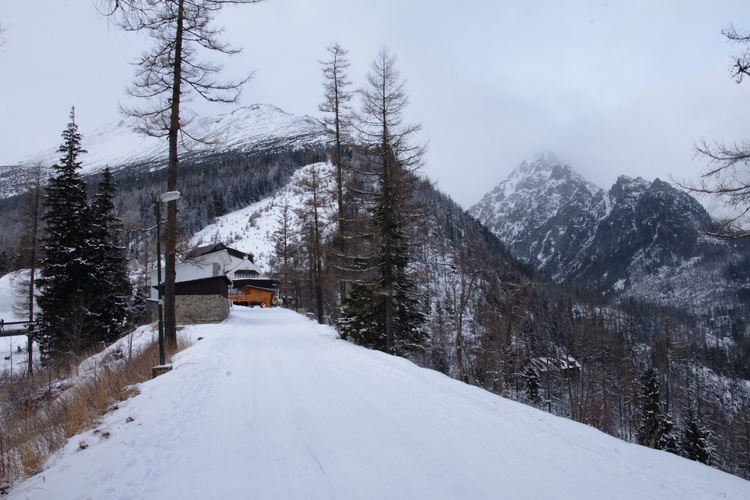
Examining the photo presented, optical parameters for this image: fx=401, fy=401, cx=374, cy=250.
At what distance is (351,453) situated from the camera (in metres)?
4.44

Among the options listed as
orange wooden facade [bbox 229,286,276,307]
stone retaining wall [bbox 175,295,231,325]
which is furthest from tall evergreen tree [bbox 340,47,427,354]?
orange wooden facade [bbox 229,286,276,307]

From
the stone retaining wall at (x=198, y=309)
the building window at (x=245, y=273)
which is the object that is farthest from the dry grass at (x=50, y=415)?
the building window at (x=245, y=273)

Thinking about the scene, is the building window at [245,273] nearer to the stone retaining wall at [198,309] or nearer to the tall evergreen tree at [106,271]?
the stone retaining wall at [198,309]

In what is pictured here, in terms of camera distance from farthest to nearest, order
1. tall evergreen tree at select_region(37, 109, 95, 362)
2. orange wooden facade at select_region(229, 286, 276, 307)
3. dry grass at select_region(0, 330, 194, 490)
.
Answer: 1. orange wooden facade at select_region(229, 286, 276, 307)
2. tall evergreen tree at select_region(37, 109, 95, 362)
3. dry grass at select_region(0, 330, 194, 490)

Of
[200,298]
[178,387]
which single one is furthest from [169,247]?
[200,298]

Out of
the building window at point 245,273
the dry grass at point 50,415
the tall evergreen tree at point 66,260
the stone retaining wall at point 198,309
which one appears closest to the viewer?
the dry grass at point 50,415

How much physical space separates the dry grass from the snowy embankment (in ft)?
1.06

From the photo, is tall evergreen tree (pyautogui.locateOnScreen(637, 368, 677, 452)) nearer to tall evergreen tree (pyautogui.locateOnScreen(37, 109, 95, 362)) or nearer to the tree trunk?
the tree trunk

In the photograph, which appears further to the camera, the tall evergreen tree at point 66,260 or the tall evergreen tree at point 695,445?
the tall evergreen tree at point 695,445

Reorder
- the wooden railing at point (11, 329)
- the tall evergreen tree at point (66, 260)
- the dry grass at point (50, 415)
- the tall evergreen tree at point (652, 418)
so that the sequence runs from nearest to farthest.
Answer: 1. the dry grass at point (50, 415)
2. the tall evergreen tree at point (66, 260)
3. the tall evergreen tree at point (652, 418)
4. the wooden railing at point (11, 329)

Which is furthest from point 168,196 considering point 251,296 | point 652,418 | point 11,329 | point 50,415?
point 11,329

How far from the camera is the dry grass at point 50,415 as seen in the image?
15.0ft

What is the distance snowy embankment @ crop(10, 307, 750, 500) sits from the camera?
3.63 m

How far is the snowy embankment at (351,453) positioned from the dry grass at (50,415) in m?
0.32
